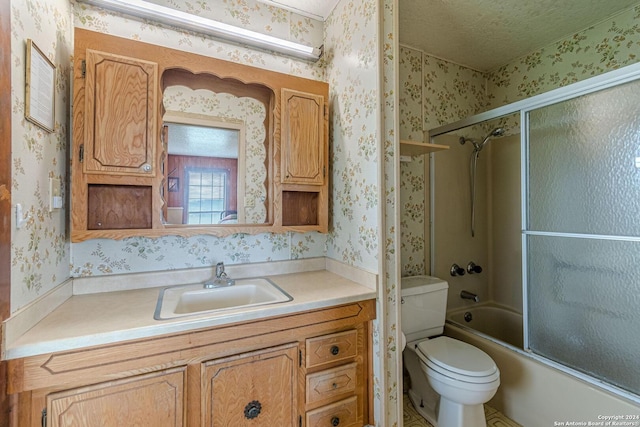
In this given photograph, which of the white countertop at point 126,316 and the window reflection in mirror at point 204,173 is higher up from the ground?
the window reflection in mirror at point 204,173

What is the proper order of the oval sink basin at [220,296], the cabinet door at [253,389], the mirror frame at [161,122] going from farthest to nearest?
the oval sink basin at [220,296] → the mirror frame at [161,122] → the cabinet door at [253,389]

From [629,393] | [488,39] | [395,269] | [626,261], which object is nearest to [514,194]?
[626,261]

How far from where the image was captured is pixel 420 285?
5.82ft

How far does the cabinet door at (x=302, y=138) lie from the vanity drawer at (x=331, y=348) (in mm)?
802

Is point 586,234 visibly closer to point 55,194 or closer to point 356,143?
point 356,143

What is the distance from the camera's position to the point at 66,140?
1195 mm

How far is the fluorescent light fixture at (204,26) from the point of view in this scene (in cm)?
125

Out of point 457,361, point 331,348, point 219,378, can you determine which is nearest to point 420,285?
point 457,361

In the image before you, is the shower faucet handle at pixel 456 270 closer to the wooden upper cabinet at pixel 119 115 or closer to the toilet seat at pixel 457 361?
the toilet seat at pixel 457 361

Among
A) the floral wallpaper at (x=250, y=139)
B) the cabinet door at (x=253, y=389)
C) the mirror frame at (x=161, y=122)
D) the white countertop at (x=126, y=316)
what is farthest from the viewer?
the floral wallpaper at (x=250, y=139)

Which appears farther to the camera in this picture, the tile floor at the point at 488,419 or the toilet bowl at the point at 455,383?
the tile floor at the point at 488,419

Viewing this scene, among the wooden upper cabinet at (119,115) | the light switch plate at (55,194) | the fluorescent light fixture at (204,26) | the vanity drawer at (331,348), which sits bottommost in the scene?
the vanity drawer at (331,348)

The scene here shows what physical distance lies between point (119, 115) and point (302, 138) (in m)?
0.84

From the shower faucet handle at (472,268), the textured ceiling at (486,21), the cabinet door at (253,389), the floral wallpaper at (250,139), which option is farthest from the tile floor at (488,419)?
the textured ceiling at (486,21)
